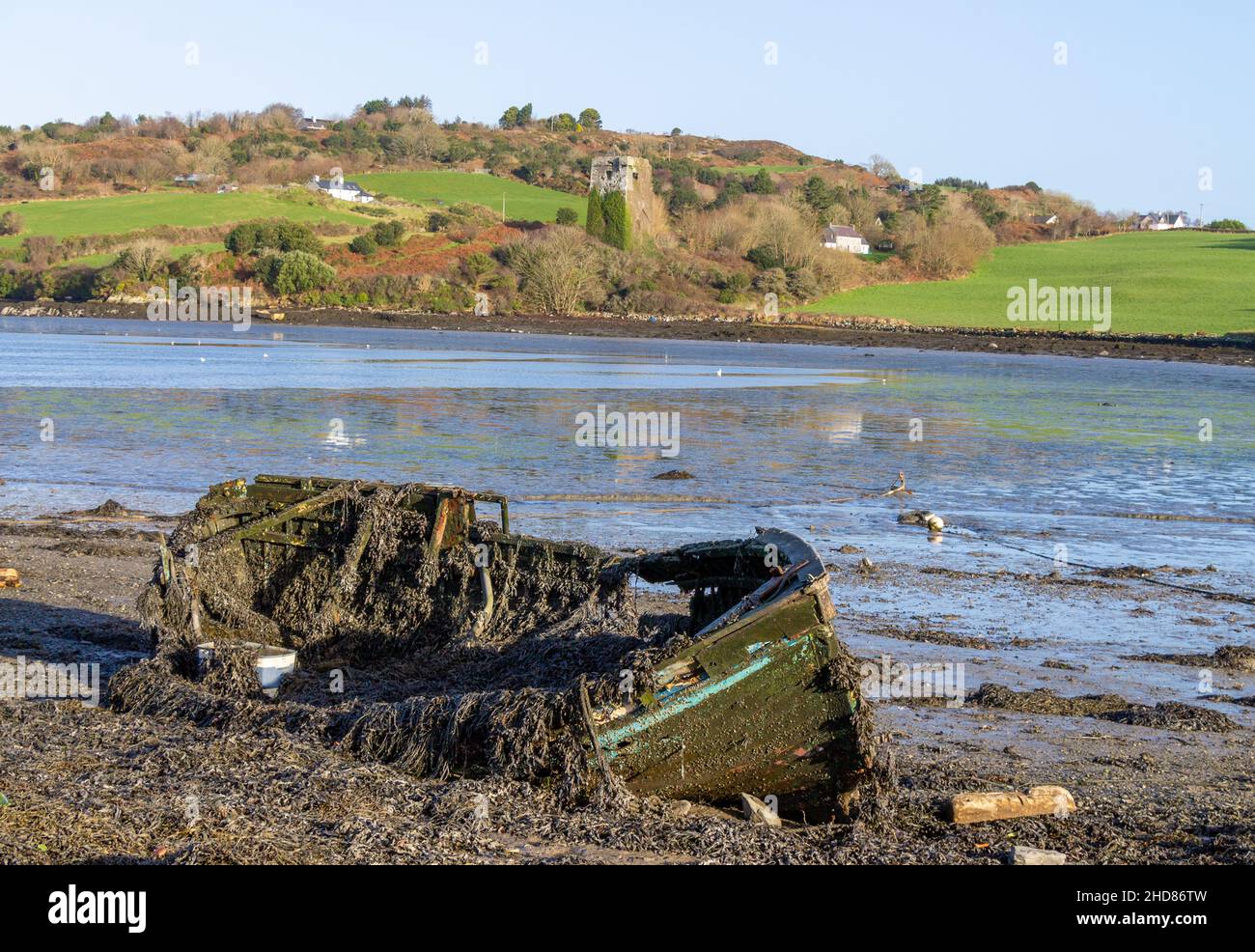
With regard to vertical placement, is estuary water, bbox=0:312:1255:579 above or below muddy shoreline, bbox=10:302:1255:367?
below

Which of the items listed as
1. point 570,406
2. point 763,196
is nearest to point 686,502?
point 570,406

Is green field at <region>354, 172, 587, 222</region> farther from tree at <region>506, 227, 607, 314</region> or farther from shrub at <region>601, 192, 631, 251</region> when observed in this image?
tree at <region>506, 227, 607, 314</region>

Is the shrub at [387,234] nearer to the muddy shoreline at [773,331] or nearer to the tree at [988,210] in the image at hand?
the muddy shoreline at [773,331]

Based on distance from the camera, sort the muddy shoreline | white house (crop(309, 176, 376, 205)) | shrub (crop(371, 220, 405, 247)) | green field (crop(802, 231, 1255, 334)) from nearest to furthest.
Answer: the muddy shoreline < green field (crop(802, 231, 1255, 334)) < shrub (crop(371, 220, 405, 247)) < white house (crop(309, 176, 376, 205))

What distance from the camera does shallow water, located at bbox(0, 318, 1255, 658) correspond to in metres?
18.8

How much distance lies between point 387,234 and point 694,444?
89.8 m

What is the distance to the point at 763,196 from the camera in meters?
149

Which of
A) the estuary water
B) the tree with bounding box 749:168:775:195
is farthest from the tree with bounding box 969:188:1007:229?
the estuary water

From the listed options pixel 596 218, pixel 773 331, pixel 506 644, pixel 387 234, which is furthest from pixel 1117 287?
pixel 506 644

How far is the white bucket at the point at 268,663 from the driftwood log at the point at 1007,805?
4.65m

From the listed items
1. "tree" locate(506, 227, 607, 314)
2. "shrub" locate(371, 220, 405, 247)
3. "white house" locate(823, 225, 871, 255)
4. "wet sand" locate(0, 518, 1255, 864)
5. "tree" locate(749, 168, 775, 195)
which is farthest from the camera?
"tree" locate(749, 168, 775, 195)

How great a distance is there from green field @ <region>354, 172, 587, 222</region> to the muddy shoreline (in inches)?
1158

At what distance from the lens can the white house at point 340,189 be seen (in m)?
128

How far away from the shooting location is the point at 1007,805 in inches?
281
